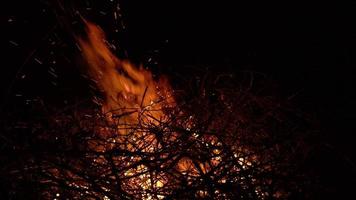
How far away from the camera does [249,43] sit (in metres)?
4.61

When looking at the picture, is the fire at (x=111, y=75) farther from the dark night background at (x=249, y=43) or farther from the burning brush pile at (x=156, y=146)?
the dark night background at (x=249, y=43)

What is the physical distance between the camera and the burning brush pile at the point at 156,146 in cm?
192

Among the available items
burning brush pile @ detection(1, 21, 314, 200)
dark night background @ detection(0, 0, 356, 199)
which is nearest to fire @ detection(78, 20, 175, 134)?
burning brush pile @ detection(1, 21, 314, 200)

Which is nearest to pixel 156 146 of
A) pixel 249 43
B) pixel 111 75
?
pixel 111 75

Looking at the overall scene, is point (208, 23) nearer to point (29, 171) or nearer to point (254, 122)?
point (254, 122)

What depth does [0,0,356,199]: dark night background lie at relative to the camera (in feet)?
12.5

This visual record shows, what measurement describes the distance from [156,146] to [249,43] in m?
2.58

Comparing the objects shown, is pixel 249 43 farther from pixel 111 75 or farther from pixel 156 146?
pixel 156 146

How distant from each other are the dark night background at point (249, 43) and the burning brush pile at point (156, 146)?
1.27 ft

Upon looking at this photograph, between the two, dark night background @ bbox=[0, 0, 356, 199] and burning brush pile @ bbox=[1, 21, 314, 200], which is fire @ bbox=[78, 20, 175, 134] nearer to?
burning brush pile @ bbox=[1, 21, 314, 200]

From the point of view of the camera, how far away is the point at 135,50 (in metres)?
4.63

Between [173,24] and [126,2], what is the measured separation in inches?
22.4

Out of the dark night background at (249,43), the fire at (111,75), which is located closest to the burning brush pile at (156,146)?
the fire at (111,75)

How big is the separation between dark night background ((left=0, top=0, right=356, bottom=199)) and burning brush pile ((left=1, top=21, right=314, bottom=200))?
39 cm
